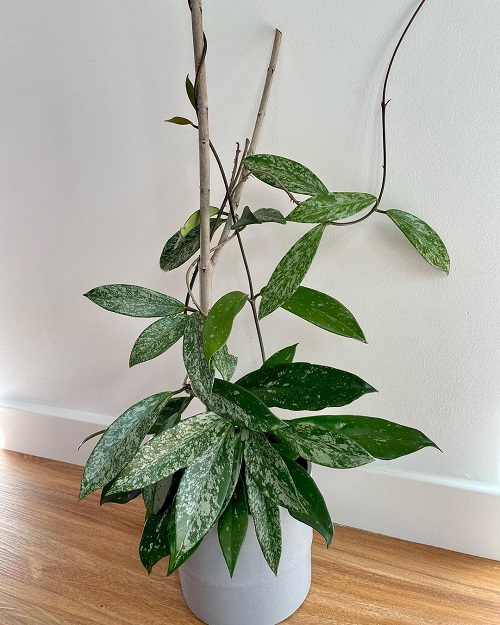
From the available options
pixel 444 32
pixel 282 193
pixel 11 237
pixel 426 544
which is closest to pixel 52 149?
pixel 11 237

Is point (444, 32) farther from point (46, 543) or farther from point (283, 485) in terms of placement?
point (46, 543)

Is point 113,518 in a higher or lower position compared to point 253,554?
lower

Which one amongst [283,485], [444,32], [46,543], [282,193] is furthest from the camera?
[46,543]

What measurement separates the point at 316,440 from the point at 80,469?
851mm

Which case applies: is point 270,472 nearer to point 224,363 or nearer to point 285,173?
point 224,363

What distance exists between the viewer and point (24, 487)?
4.34 ft

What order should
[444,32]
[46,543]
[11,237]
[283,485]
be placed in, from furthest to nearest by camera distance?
1. [11,237]
2. [46,543]
3. [444,32]
4. [283,485]

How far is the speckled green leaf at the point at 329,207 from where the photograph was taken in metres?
0.79

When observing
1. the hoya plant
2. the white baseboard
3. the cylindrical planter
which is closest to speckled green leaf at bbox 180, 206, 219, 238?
the hoya plant

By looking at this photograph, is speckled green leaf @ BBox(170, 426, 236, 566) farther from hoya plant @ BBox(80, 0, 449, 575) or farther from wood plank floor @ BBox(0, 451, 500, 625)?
wood plank floor @ BBox(0, 451, 500, 625)

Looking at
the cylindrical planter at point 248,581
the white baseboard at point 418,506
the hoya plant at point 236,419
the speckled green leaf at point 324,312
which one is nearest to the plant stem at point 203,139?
the hoya plant at point 236,419

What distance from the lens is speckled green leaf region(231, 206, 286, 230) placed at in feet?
2.63

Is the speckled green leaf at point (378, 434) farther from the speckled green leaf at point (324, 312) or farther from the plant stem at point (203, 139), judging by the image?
the plant stem at point (203, 139)

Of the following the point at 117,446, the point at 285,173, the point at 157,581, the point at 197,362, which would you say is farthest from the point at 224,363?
the point at 157,581
